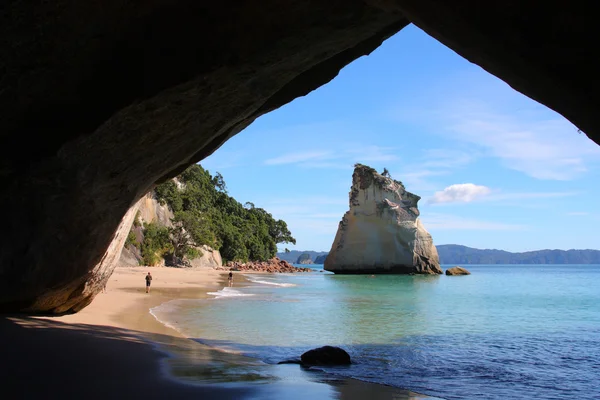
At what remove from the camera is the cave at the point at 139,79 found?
12.3 ft

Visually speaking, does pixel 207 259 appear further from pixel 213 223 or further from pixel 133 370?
pixel 133 370

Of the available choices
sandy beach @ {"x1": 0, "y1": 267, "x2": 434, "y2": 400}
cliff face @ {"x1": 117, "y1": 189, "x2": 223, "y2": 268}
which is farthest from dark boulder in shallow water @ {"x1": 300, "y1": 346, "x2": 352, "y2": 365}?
cliff face @ {"x1": 117, "y1": 189, "x2": 223, "y2": 268}

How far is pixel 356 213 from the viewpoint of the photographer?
67812 mm

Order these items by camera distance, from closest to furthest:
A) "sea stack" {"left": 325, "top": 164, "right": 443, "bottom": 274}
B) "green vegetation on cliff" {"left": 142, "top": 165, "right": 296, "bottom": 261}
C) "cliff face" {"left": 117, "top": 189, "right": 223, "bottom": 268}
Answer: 1. "cliff face" {"left": 117, "top": 189, "right": 223, "bottom": 268}
2. "green vegetation on cliff" {"left": 142, "top": 165, "right": 296, "bottom": 261}
3. "sea stack" {"left": 325, "top": 164, "right": 443, "bottom": 274}

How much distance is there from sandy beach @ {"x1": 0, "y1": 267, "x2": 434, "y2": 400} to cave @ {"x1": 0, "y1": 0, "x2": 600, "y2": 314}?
1.22 metres

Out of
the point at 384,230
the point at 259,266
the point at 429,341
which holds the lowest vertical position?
the point at 259,266

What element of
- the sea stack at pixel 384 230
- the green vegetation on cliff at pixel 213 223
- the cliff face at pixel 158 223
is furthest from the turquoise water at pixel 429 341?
the sea stack at pixel 384 230

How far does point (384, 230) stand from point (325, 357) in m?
59.2

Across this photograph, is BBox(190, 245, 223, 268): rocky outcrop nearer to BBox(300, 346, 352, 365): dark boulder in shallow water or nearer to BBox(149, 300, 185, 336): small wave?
BBox(149, 300, 185, 336): small wave

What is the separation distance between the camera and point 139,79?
5.77m

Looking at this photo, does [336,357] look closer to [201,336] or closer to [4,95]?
[201,336]

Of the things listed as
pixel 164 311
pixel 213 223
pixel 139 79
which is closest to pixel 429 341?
pixel 164 311

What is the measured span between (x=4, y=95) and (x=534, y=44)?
5.96m

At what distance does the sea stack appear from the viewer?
65.4 meters
